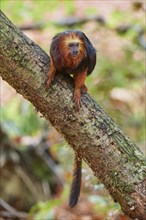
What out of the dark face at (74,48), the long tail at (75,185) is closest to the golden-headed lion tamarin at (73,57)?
the dark face at (74,48)

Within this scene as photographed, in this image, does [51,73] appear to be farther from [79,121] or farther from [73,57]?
[79,121]

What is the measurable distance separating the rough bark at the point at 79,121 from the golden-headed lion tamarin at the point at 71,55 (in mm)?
47

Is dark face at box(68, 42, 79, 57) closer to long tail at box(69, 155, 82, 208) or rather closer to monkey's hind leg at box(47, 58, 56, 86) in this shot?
monkey's hind leg at box(47, 58, 56, 86)

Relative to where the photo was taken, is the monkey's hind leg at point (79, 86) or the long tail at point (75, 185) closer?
the monkey's hind leg at point (79, 86)

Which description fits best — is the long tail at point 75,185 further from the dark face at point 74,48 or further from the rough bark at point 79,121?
the dark face at point 74,48

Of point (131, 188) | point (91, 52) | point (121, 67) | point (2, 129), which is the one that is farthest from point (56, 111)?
point (121, 67)

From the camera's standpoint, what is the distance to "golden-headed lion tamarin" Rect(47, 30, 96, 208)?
240 cm

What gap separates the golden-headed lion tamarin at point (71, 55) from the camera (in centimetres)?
240

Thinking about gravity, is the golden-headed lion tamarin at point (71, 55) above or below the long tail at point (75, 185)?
above

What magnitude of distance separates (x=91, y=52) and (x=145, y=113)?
3.36m

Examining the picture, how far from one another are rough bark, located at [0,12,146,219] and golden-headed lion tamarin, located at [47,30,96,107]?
5 cm

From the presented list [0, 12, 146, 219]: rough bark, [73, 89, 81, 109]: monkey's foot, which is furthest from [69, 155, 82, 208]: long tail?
[73, 89, 81, 109]: monkey's foot

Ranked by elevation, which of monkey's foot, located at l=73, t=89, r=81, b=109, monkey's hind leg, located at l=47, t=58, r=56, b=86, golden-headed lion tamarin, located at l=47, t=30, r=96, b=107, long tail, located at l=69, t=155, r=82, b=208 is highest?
golden-headed lion tamarin, located at l=47, t=30, r=96, b=107

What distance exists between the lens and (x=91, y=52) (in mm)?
2463
